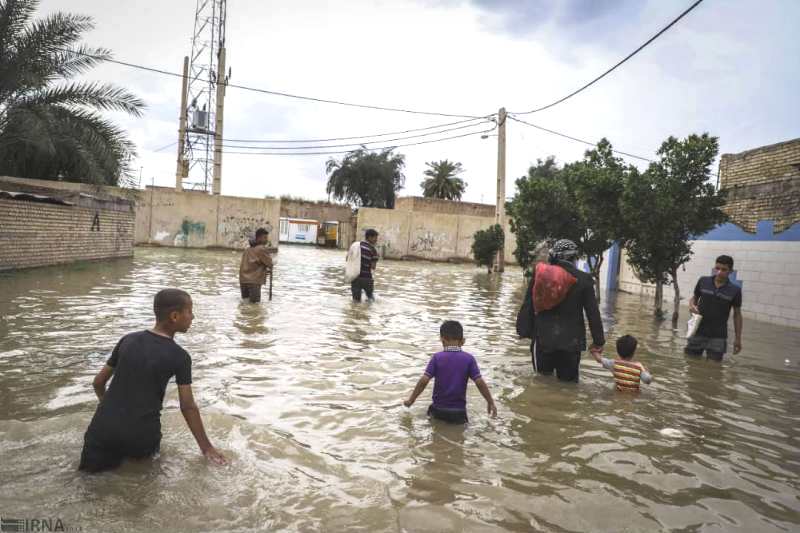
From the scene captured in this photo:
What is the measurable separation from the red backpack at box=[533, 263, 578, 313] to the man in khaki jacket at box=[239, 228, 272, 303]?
239 inches

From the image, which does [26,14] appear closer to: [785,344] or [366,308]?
[366,308]

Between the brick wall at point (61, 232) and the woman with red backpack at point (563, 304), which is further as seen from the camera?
the brick wall at point (61, 232)

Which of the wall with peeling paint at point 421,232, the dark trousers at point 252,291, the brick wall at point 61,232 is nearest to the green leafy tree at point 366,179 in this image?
the wall with peeling paint at point 421,232

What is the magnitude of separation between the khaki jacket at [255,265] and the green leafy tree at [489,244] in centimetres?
1642

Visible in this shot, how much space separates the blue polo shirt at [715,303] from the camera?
758cm

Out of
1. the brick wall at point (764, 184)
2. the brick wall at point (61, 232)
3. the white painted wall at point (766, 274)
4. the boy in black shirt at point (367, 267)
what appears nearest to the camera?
the boy in black shirt at point (367, 267)

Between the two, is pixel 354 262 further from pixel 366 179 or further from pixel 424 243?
pixel 366 179

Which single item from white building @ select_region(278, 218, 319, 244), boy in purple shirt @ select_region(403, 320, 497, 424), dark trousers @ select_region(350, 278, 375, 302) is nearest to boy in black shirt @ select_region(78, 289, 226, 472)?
boy in purple shirt @ select_region(403, 320, 497, 424)

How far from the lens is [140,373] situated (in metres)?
3.51

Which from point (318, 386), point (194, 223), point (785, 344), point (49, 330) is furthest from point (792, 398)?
point (194, 223)

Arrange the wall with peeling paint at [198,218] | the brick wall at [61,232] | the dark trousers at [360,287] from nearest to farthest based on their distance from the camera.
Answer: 1. the dark trousers at [360,287]
2. the brick wall at [61,232]
3. the wall with peeling paint at [198,218]

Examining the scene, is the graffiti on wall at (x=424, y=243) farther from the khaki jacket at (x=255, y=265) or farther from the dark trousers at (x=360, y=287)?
the khaki jacket at (x=255, y=265)

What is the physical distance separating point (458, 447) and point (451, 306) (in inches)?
353

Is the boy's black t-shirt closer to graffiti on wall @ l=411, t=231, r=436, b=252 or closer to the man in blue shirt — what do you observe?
the man in blue shirt
